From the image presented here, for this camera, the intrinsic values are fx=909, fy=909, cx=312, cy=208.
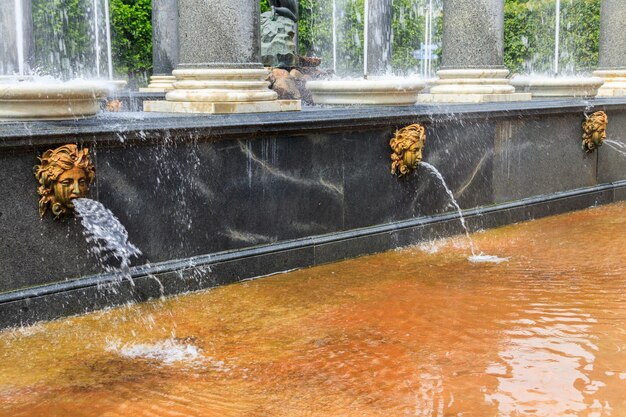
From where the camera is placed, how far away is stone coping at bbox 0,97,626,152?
6.91m

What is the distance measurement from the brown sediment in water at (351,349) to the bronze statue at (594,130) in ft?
13.4

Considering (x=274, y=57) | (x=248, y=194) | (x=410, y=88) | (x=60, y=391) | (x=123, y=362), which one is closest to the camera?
(x=60, y=391)

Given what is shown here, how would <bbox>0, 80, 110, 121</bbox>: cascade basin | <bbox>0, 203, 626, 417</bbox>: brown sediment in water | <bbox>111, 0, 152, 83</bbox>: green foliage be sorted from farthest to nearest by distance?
<bbox>111, 0, 152, 83</bbox>: green foliage < <bbox>0, 80, 110, 121</bbox>: cascade basin < <bbox>0, 203, 626, 417</bbox>: brown sediment in water

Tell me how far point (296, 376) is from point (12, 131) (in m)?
2.86

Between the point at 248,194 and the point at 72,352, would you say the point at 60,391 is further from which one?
the point at 248,194

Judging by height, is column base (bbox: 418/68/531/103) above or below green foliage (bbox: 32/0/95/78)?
below

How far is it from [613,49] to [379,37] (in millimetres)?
7839

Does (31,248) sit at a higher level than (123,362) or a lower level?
higher

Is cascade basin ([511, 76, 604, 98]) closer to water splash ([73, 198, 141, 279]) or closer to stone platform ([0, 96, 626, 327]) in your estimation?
stone platform ([0, 96, 626, 327])

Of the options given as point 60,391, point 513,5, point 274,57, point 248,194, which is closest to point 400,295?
point 248,194

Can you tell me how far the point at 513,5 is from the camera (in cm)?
4378

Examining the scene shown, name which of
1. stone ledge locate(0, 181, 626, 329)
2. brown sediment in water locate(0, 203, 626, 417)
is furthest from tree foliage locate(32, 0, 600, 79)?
brown sediment in water locate(0, 203, 626, 417)

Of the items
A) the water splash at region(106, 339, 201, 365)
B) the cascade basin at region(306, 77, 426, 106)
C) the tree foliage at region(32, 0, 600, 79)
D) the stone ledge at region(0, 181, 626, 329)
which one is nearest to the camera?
the water splash at region(106, 339, 201, 365)

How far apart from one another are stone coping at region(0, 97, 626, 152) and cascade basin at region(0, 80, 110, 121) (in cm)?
19
